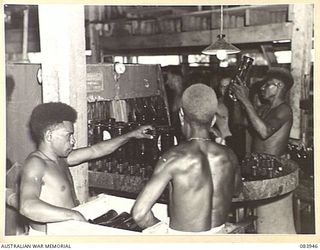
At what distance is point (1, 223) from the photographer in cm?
135

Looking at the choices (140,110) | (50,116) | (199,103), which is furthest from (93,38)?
(199,103)

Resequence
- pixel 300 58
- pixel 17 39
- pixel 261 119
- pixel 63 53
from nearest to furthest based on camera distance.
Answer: pixel 63 53, pixel 261 119, pixel 300 58, pixel 17 39

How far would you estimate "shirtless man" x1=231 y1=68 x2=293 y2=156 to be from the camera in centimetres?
208

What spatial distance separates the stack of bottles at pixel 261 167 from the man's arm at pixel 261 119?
0.14 meters

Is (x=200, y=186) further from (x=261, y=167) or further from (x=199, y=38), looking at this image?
(x=199, y=38)

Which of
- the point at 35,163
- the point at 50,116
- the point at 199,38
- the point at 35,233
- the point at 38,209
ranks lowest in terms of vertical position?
the point at 35,233

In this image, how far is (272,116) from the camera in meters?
2.14

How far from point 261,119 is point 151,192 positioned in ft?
3.50

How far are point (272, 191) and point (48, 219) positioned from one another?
0.86 metres

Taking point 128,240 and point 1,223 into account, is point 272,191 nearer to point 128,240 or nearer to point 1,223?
point 128,240

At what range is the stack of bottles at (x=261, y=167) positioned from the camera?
1.78 m

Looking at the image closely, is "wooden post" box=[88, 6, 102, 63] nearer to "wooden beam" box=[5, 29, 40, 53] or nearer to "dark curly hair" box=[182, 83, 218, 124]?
"wooden beam" box=[5, 29, 40, 53]

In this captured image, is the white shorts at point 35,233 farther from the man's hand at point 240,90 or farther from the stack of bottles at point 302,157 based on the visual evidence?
the stack of bottles at point 302,157

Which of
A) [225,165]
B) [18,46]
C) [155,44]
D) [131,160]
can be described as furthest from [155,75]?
[18,46]
